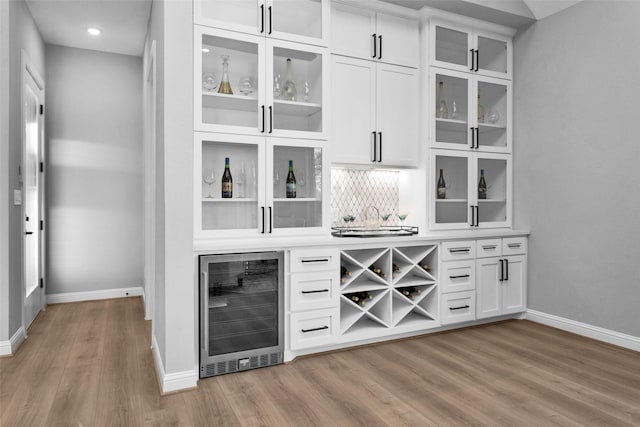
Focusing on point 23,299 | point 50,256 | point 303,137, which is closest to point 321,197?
point 303,137

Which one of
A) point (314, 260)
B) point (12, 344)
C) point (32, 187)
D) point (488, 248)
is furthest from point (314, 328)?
point (32, 187)

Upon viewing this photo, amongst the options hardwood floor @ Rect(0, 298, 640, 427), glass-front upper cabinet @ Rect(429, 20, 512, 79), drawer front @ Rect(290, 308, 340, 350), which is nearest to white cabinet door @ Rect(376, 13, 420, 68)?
glass-front upper cabinet @ Rect(429, 20, 512, 79)

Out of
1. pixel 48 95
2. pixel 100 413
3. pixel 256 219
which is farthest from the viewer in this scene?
pixel 48 95

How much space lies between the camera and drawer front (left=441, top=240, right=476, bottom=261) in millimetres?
3500

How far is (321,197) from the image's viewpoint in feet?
10.3

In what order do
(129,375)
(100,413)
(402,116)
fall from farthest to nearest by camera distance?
(402,116)
(129,375)
(100,413)

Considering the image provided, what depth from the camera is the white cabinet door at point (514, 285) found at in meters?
3.83

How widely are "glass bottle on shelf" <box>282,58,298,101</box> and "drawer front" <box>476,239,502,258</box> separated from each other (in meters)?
2.07

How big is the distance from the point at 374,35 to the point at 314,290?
7.11 ft

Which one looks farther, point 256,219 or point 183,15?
point 256,219

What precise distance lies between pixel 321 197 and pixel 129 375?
179 centimetres

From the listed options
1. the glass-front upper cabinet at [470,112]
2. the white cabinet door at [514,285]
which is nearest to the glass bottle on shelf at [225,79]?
the glass-front upper cabinet at [470,112]

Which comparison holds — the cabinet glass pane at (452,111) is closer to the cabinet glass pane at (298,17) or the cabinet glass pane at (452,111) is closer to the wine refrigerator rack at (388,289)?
the wine refrigerator rack at (388,289)

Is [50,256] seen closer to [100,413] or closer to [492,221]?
[100,413]
